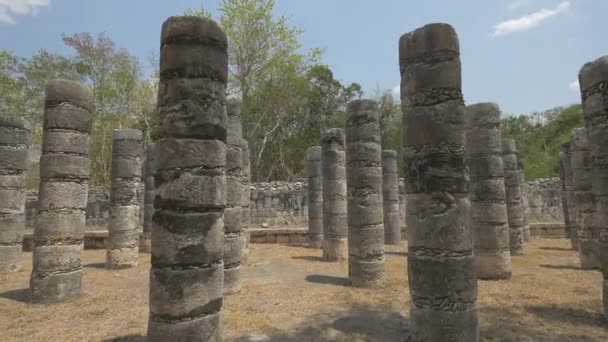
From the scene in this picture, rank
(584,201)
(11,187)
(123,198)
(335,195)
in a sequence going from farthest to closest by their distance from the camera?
1. (335,195)
2. (123,198)
3. (11,187)
4. (584,201)

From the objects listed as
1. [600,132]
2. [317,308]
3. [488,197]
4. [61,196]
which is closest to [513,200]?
[488,197]

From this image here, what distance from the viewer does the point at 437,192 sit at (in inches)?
229

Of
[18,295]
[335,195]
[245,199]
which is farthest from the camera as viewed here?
[245,199]

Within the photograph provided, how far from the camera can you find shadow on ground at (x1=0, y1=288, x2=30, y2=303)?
8.73m

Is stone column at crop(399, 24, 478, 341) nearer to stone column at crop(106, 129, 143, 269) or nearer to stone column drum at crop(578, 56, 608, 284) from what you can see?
stone column drum at crop(578, 56, 608, 284)

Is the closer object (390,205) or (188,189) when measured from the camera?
(188,189)

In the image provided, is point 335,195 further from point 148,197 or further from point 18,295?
point 18,295

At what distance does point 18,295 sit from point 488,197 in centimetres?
1207

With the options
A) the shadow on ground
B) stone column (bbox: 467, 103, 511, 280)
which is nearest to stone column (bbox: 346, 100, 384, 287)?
stone column (bbox: 467, 103, 511, 280)

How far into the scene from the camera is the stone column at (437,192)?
18.2ft

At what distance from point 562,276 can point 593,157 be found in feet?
16.0

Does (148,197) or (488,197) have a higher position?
(148,197)

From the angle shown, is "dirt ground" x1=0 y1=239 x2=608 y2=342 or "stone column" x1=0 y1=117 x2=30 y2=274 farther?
"stone column" x1=0 y1=117 x2=30 y2=274

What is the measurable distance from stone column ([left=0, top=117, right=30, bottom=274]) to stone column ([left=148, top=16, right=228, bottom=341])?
904 centimetres
